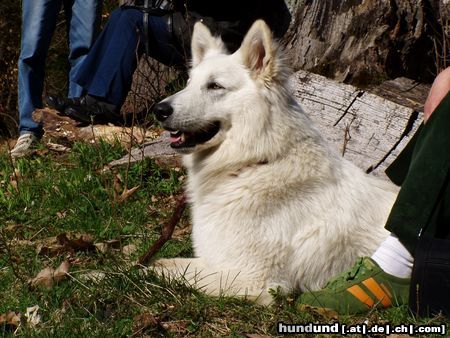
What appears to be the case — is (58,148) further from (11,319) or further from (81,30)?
(11,319)

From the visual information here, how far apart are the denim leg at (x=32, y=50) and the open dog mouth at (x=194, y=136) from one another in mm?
2986

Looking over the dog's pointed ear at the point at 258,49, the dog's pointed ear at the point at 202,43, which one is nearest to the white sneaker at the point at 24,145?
the dog's pointed ear at the point at 202,43

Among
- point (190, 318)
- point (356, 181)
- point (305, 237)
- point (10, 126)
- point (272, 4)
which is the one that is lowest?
point (10, 126)

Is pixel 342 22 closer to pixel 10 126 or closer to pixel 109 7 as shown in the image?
pixel 10 126

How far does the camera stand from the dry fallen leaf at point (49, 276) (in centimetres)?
380

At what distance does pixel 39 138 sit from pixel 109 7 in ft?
18.9

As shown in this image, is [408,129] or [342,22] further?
[342,22]

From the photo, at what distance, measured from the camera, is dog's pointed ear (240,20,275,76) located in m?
3.91

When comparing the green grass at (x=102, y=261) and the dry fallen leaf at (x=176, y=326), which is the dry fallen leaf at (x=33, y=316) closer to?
the green grass at (x=102, y=261)

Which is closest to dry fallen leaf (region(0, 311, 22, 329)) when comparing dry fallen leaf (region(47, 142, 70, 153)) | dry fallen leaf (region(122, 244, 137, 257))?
dry fallen leaf (region(122, 244, 137, 257))

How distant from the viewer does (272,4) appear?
634cm

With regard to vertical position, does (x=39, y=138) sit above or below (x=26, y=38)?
below

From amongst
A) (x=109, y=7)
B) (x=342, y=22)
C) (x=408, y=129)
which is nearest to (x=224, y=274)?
(x=408, y=129)

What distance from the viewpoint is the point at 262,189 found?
3863mm
